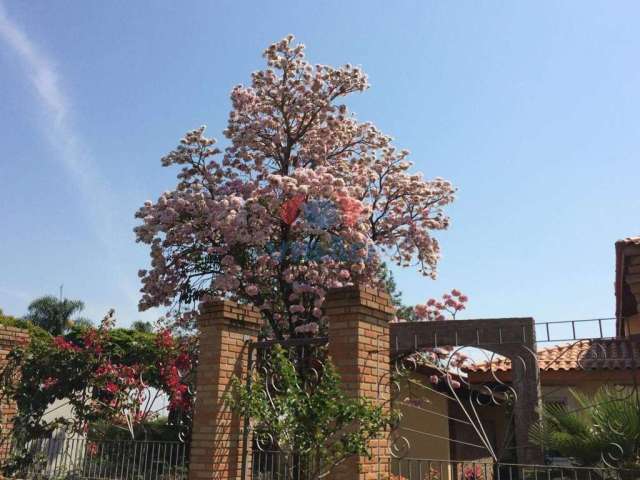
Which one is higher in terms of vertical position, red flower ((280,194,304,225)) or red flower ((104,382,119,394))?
red flower ((280,194,304,225))

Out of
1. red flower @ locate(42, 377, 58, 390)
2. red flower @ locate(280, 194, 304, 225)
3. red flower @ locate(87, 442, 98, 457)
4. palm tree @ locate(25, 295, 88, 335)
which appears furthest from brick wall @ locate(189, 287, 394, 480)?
palm tree @ locate(25, 295, 88, 335)

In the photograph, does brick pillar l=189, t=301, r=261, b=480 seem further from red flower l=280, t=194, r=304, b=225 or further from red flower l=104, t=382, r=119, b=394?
red flower l=280, t=194, r=304, b=225

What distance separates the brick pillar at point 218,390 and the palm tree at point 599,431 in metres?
3.21

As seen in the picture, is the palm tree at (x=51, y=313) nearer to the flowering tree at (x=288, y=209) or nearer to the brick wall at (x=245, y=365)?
the flowering tree at (x=288, y=209)

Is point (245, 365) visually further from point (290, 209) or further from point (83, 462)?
point (290, 209)

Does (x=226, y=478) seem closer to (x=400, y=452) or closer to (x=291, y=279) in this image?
(x=400, y=452)

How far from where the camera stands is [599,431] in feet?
16.9

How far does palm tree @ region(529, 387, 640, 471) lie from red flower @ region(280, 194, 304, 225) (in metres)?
8.16

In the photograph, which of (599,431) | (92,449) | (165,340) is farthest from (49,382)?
(599,431)

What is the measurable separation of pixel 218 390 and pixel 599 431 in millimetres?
3858

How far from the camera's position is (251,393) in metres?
5.62

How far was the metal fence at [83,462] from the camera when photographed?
8.14 metres

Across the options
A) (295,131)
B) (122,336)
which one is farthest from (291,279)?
(122,336)

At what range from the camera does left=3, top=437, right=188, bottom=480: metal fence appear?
8141 millimetres
